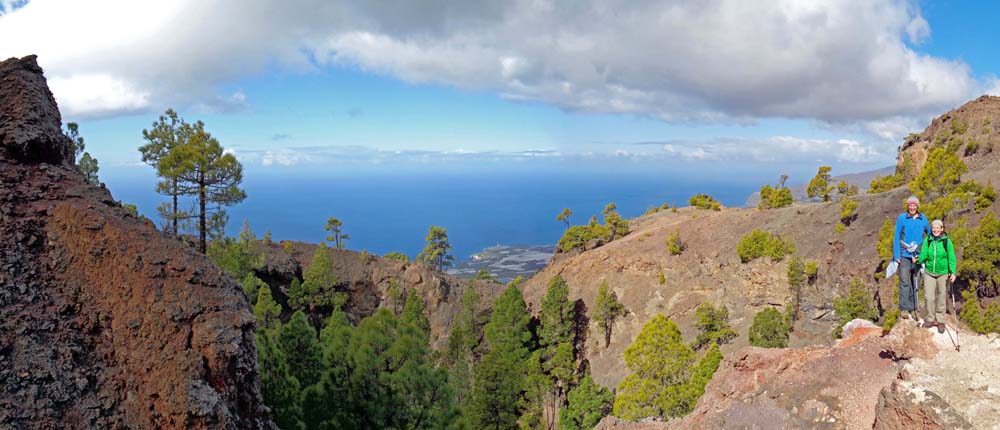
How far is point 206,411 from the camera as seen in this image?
5680 millimetres

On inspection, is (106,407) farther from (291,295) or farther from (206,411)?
(291,295)

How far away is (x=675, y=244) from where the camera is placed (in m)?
46.2

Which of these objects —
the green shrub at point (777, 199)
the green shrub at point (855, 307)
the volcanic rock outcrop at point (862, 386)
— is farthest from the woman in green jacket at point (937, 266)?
the green shrub at point (777, 199)

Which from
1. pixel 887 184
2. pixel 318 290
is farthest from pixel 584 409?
pixel 887 184

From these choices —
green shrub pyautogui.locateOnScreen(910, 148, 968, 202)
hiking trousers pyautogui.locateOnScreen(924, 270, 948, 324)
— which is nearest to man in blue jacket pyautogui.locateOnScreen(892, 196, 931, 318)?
hiking trousers pyautogui.locateOnScreen(924, 270, 948, 324)

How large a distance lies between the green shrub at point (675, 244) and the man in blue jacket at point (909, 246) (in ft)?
114

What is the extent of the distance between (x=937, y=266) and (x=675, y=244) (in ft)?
118

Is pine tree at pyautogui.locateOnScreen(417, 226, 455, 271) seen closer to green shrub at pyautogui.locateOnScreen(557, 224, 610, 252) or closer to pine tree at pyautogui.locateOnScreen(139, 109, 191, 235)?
green shrub at pyautogui.locateOnScreen(557, 224, 610, 252)

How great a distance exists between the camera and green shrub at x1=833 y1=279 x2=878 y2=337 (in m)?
29.9

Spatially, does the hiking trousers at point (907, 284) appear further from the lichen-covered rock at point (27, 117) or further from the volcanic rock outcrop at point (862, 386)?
the lichen-covered rock at point (27, 117)

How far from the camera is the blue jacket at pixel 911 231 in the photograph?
428 inches

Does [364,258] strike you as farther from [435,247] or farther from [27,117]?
[27,117]

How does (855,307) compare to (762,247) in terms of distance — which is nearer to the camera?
(855,307)

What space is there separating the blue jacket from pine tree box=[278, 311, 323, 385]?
45.2 feet
